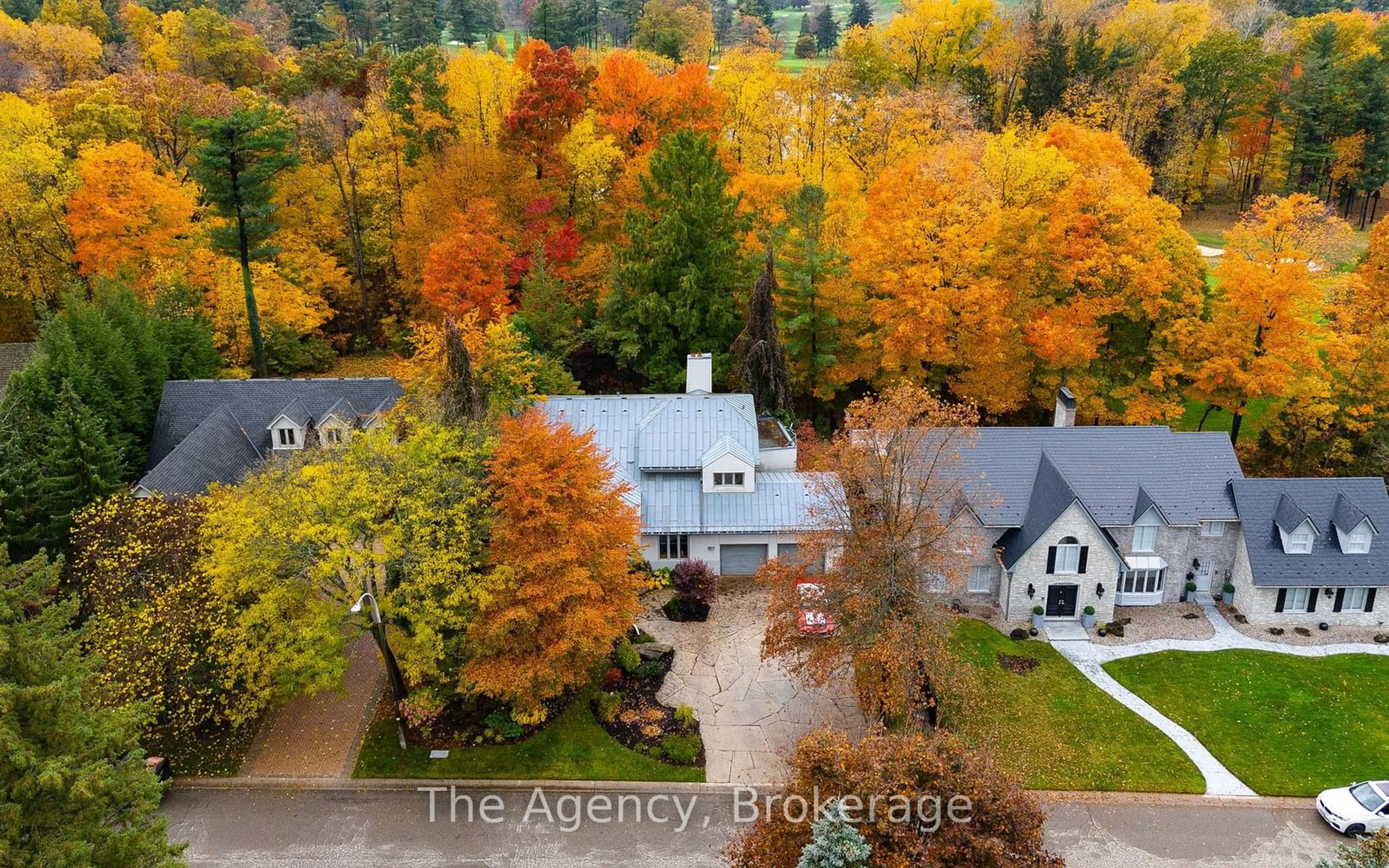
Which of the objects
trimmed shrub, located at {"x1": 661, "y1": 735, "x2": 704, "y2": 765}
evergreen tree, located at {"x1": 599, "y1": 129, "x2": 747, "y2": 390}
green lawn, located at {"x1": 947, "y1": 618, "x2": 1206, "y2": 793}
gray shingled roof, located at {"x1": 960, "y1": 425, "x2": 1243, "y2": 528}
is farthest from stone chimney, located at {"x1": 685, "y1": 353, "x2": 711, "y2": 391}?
trimmed shrub, located at {"x1": 661, "y1": 735, "x2": 704, "y2": 765}

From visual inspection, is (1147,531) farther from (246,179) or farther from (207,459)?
(246,179)

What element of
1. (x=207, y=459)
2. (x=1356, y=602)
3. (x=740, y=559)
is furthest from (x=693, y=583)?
(x=1356, y=602)

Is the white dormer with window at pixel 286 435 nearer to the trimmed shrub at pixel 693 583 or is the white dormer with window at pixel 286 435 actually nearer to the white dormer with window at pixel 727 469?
the white dormer with window at pixel 727 469

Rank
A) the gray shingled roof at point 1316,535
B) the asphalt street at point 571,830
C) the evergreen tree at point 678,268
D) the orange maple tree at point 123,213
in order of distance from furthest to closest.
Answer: the orange maple tree at point 123,213 → the evergreen tree at point 678,268 → the gray shingled roof at point 1316,535 → the asphalt street at point 571,830

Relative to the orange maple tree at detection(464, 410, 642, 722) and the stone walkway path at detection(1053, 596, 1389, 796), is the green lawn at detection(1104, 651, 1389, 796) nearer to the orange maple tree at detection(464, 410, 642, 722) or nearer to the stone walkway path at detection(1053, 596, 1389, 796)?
the stone walkway path at detection(1053, 596, 1389, 796)

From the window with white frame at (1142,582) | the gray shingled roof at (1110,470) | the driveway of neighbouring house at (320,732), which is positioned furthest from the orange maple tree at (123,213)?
the window with white frame at (1142,582)
